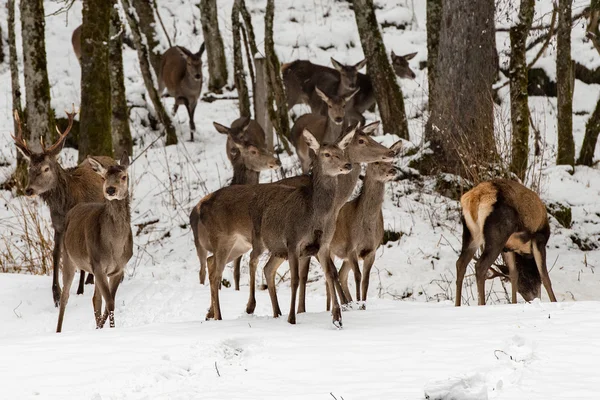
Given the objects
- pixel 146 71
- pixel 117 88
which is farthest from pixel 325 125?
pixel 146 71

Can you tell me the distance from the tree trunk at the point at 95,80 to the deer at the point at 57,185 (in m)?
2.37

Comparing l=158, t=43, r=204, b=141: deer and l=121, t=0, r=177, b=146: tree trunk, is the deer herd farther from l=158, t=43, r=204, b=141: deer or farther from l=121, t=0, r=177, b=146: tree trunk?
l=158, t=43, r=204, b=141: deer

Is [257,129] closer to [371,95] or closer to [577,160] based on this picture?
[371,95]

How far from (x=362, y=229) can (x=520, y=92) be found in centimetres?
470

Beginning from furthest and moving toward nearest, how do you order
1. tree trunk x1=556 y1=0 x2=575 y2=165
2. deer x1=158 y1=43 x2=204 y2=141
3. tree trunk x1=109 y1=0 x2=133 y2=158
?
deer x1=158 y1=43 x2=204 y2=141 < tree trunk x1=109 y1=0 x2=133 y2=158 < tree trunk x1=556 y1=0 x2=575 y2=165

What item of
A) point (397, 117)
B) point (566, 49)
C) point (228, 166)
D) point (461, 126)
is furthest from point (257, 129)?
point (566, 49)

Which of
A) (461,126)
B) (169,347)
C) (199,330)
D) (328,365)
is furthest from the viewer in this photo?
(461,126)

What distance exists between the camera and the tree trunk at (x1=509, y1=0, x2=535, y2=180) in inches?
491

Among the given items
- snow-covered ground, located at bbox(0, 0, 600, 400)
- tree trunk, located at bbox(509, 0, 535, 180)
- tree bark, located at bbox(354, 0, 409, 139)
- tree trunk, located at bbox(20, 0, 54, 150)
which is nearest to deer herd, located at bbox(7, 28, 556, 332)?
snow-covered ground, located at bbox(0, 0, 600, 400)

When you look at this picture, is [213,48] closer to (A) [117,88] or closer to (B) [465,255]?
(A) [117,88]

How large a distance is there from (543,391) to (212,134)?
551 inches

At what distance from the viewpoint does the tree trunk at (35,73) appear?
550 inches

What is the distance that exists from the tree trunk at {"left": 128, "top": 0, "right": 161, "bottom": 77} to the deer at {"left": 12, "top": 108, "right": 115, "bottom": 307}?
27.5 feet

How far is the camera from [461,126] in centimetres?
1287
